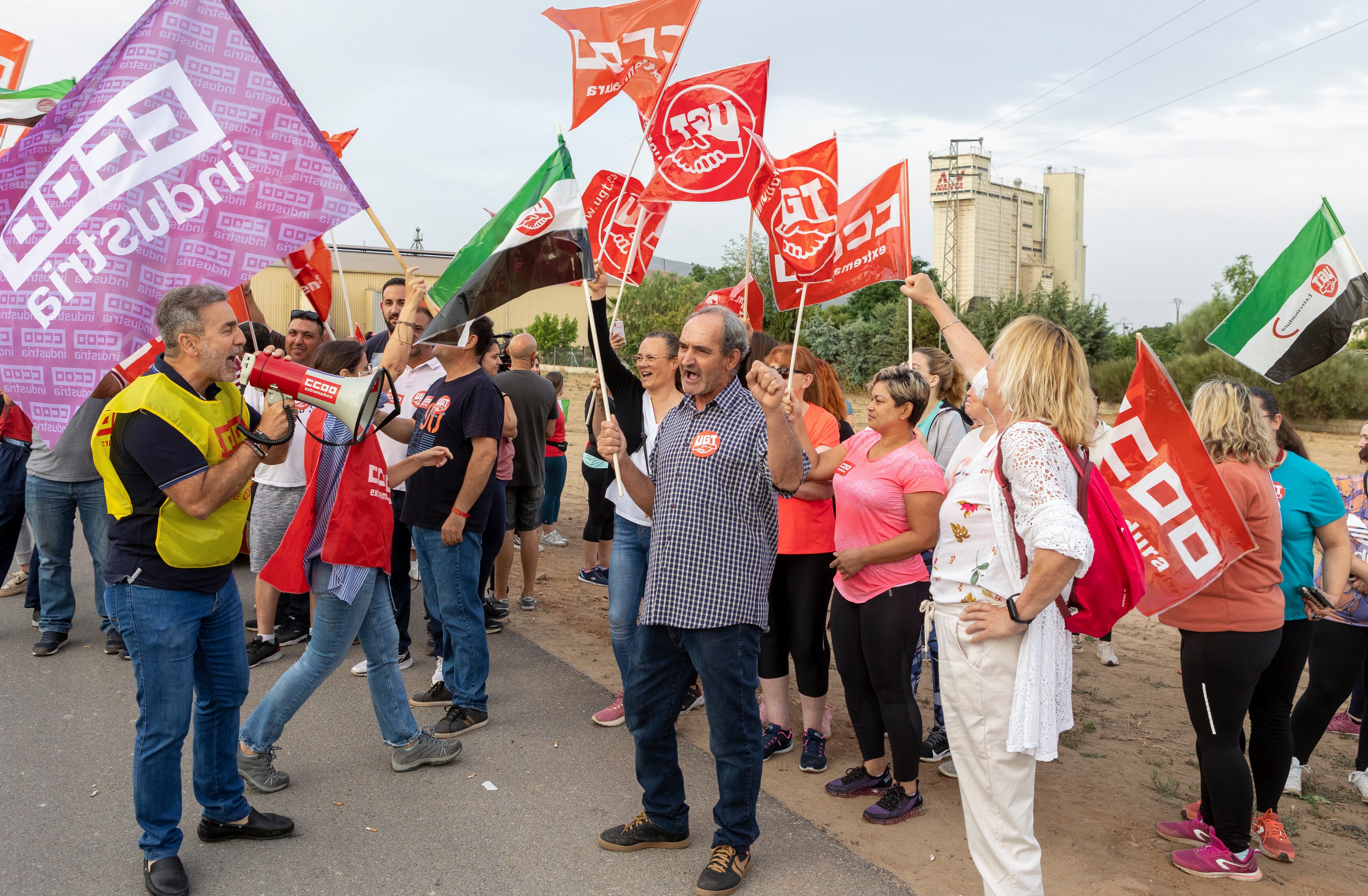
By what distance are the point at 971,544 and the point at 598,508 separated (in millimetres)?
5048

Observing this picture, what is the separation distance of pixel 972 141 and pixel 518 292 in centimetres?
7091

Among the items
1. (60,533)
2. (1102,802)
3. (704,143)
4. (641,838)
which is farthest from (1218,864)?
(60,533)

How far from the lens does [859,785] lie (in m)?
4.20

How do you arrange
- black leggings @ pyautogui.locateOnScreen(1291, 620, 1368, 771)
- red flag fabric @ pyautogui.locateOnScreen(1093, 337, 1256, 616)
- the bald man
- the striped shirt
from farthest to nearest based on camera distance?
the bald man < black leggings @ pyautogui.locateOnScreen(1291, 620, 1368, 771) < the striped shirt < red flag fabric @ pyautogui.locateOnScreen(1093, 337, 1256, 616)

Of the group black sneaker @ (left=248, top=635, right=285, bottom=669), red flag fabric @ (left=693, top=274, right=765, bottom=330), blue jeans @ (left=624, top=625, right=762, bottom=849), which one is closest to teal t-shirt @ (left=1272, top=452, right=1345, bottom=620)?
blue jeans @ (left=624, top=625, right=762, bottom=849)

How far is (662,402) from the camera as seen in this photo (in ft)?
14.1

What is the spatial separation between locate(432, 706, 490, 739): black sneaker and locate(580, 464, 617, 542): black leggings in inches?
98.4

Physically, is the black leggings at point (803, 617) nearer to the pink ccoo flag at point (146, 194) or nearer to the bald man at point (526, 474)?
the pink ccoo flag at point (146, 194)

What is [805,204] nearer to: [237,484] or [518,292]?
[518,292]

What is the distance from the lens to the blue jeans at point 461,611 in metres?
4.86

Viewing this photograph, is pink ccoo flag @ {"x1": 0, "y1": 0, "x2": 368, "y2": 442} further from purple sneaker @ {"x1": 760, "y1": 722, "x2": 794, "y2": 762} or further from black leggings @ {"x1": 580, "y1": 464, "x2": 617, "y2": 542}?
black leggings @ {"x1": 580, "y1": 464, "x2": 617, "y2": 542}

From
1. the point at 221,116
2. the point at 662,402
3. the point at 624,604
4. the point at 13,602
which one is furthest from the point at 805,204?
the point at 13,602

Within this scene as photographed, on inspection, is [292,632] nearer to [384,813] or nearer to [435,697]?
[435,697]

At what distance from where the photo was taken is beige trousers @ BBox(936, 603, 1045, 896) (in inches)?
111
